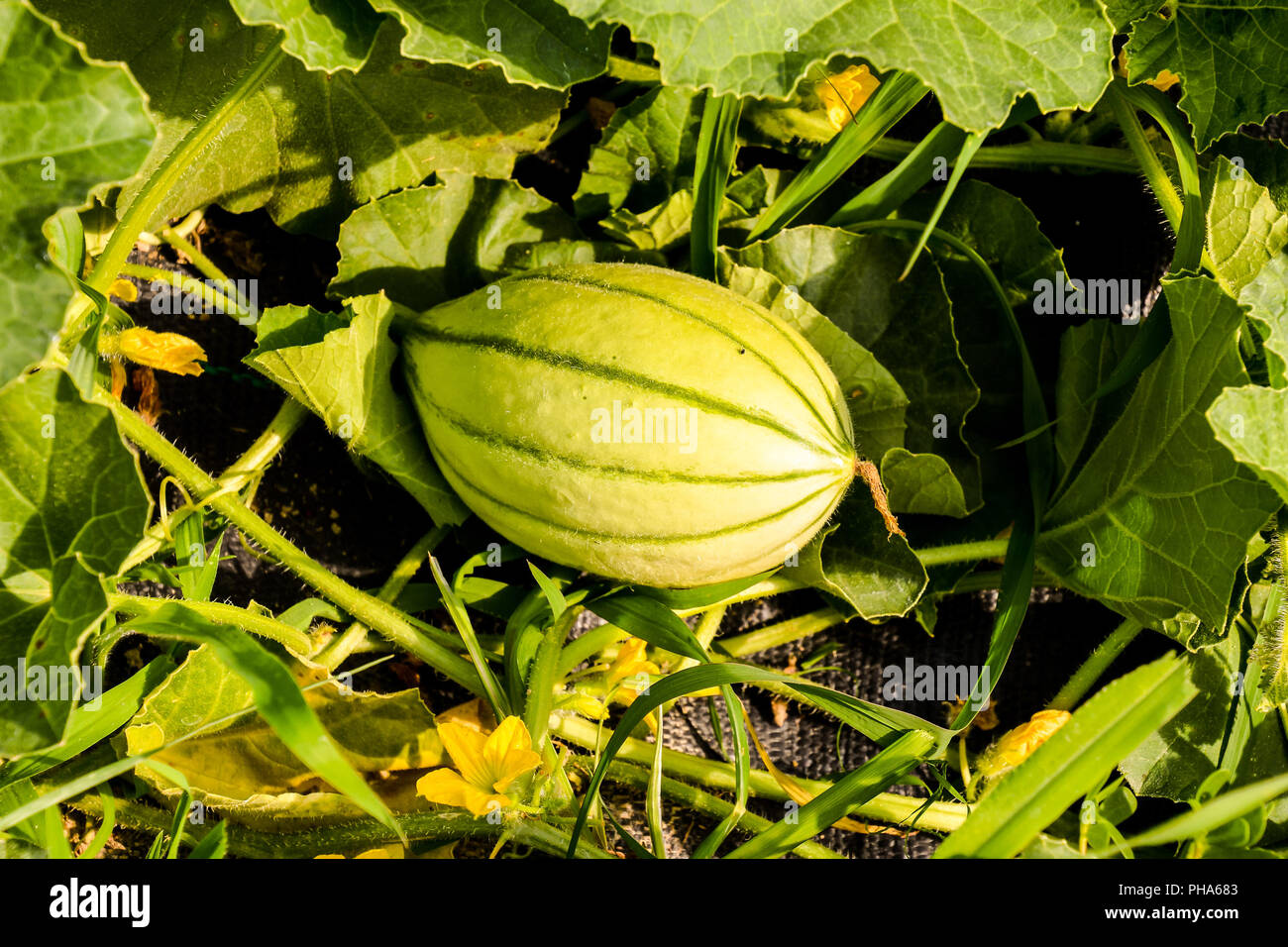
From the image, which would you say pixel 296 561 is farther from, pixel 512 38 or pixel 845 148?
pixel 845 148

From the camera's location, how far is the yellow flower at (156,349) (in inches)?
51.4

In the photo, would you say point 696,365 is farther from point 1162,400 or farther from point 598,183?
point 1162,400

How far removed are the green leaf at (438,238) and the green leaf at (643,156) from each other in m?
0.08

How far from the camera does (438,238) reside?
140cm

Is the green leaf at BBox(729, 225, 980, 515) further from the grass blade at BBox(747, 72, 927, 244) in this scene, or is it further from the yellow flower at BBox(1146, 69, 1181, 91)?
the yellow flower at BBox(1146, 69, 1181, 91)

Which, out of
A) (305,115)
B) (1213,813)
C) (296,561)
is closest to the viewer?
(1213,813)

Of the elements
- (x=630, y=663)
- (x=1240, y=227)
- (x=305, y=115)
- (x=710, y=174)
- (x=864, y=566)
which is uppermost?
(x=305, y=115)

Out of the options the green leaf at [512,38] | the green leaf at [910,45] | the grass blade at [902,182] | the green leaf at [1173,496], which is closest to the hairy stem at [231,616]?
the green leaf at [512,38]

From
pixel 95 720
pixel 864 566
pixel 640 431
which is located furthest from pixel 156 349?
pixel 864 566

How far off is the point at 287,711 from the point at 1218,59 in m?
1.32

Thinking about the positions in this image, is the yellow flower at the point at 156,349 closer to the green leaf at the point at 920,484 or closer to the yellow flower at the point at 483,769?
the yellow flower at the point at 483,769

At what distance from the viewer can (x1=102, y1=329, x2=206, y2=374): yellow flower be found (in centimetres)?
131

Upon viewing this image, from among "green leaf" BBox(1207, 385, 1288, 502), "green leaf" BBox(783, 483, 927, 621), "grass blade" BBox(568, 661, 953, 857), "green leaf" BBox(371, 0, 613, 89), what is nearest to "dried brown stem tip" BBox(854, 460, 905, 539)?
"green leaf" BBox(783, 483, 927, 621)

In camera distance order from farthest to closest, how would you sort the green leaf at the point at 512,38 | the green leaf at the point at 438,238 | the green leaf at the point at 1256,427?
1. the green leaf at the point at 438,238
2. the green leaf at the point at 512,38
3. the green leaf at the point at 1256,427
